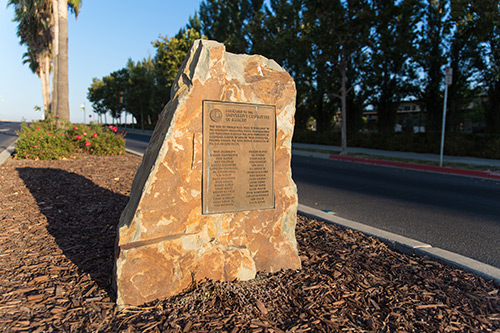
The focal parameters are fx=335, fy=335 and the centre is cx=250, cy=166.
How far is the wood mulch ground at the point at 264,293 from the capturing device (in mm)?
2391

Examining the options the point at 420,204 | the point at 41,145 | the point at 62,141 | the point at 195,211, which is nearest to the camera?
the point at 195,211

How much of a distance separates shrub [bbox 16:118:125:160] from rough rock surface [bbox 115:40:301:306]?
9216mm

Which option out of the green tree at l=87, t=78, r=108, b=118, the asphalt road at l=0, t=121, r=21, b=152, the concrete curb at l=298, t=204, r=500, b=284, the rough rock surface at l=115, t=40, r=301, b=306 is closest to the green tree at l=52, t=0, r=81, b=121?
the asphalt road at l=0, t=121, r=21, b=152

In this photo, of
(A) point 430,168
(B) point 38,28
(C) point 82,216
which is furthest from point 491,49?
(B) point 38,28

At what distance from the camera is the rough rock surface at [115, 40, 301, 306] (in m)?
2.71

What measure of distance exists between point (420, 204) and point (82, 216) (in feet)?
19.6

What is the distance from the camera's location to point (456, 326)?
2408 mm

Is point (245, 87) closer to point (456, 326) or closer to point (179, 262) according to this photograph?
point (179, 262)

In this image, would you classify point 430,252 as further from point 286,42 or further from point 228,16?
point 228,16

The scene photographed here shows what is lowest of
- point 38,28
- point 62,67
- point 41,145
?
point 41,145

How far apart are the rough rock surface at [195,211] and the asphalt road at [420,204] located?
94.6 inches

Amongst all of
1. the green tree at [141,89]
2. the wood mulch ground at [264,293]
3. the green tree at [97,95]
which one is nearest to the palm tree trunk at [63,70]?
the wood mulch ground at [264,293]

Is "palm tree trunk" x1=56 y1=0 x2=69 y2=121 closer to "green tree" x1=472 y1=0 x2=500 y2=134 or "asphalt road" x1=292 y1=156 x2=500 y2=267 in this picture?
"asphalt road" x1=292 y1=156 x2=500 y2=267

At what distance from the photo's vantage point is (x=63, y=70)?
14.3 m
